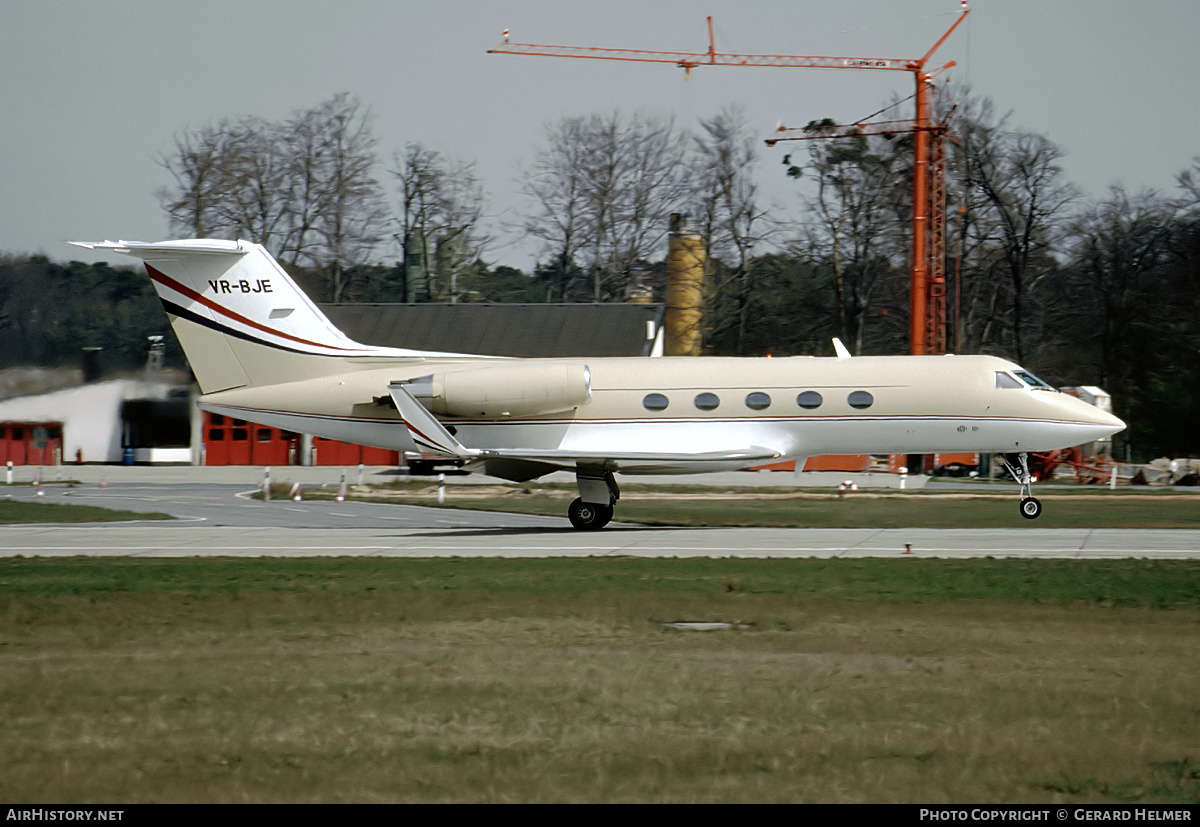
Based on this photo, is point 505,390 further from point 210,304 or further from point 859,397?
point 859,397

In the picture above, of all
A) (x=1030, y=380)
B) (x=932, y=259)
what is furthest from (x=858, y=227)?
(x=1030, y=380)

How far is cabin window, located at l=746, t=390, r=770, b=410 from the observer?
23703 mm

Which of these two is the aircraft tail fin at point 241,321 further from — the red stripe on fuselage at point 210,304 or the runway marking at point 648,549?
the runway marking at point 648,549

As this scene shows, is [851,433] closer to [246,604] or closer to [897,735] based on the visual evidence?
[246,604]

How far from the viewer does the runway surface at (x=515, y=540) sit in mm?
18875

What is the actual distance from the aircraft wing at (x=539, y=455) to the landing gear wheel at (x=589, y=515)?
3.35ft

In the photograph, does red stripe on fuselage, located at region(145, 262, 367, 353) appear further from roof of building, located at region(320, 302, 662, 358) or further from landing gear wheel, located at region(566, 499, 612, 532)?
roof of building, located at region(320, 302, 662, 358)

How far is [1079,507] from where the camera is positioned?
29.9 metres

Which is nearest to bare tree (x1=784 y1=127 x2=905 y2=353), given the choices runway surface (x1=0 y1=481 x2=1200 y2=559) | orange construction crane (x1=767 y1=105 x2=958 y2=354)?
orange construction crane (x1=767 y1=105 x2=958 y2=354)

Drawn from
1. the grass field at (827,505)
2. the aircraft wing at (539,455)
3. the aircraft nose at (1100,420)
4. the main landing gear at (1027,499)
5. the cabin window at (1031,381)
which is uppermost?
the cabin window at (1031,381)

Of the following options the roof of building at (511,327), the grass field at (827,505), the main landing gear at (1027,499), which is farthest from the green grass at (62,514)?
the roof of building at (511,327)

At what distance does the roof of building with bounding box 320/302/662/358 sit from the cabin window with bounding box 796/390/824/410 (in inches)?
1138

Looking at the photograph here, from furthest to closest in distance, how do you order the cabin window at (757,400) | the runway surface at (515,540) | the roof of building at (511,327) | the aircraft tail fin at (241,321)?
the roof of building at (511,327) < the aircraft tail fin at (241,321) < the cabin window at (757,400) < the runway surface at (515,540)

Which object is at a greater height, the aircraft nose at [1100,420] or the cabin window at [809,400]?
the cabin window at [809,400]
